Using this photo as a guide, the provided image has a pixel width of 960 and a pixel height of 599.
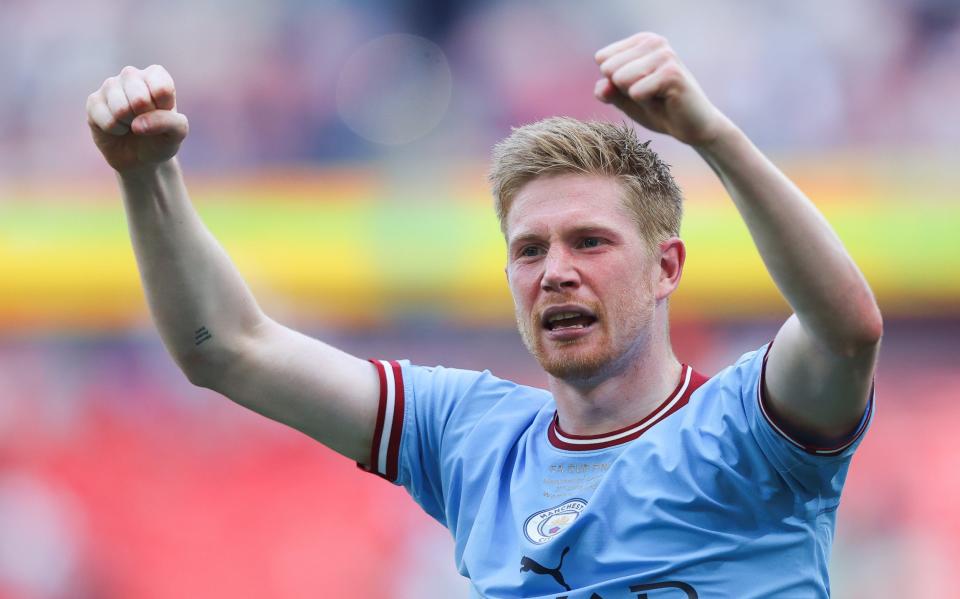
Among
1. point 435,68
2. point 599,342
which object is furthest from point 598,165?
point 435,68

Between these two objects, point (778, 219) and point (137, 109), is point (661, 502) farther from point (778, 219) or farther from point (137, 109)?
point (137, 109)

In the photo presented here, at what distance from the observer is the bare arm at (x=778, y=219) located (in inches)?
70.1

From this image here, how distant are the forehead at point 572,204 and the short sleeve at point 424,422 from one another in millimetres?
393

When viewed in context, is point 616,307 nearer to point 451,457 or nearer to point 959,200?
point 451,457

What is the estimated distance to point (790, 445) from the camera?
198 centimetres

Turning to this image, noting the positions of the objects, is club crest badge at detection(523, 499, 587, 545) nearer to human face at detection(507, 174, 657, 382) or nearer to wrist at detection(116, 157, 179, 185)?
human face at detection(507, 174, 657, 382)

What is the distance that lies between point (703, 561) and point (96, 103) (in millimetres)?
1368

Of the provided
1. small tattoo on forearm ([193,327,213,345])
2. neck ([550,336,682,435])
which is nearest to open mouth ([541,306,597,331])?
neck ([550,336,682,435])

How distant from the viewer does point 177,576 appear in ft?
19.6

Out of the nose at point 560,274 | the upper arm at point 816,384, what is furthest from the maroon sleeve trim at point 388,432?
the upper arm at point 816,384

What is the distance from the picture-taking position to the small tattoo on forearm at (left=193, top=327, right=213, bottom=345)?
2393 millimetres

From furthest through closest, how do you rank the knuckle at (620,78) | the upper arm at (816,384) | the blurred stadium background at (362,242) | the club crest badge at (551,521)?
the blurred stadium background at (362,242)
the club crest badge at (551,521)
the upper arm at (816,384)
the knuckle at (620,78)

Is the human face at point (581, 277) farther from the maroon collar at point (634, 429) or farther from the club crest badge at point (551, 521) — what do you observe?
the club crest badge at point (551, 521)

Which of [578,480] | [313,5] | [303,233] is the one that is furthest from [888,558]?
[313,5]
